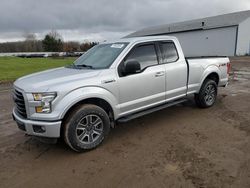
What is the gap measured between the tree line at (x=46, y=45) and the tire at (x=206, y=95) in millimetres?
76470

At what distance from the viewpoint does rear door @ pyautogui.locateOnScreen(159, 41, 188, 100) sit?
5.18 metres

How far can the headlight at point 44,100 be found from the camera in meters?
3.63

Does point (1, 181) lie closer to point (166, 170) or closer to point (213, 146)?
point (166, 170)

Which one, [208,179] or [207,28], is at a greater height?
[207,28]

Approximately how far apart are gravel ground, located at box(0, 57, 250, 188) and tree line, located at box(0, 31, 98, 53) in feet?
253

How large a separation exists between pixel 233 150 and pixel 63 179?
280 centimetres

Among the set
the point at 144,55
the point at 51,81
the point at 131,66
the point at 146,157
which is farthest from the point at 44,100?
the point at 144,55

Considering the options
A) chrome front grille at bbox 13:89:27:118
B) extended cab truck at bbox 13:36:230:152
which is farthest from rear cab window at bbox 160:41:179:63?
chrome front grille at bbox 13:89:27:118

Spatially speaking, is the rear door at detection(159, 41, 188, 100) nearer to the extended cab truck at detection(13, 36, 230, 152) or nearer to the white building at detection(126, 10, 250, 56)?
the extended cab truck at detection(13, 36, 230, 152)

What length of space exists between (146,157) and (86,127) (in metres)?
1.18

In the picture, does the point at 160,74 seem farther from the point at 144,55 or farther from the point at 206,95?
the point at 206,95

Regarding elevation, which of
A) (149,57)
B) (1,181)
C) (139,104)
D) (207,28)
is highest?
(207,28)

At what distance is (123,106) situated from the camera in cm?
448

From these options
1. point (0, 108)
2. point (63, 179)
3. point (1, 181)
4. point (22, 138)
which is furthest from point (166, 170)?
point (0, 108)
